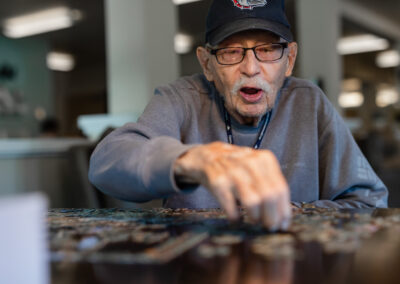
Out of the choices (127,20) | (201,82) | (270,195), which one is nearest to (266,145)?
(201,82)

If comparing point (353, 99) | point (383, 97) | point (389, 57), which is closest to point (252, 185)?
point (389, 57)

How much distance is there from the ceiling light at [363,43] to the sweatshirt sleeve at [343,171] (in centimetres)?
991

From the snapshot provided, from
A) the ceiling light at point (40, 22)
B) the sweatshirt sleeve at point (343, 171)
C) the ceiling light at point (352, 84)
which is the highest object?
the ceiling light at point (40, 22)

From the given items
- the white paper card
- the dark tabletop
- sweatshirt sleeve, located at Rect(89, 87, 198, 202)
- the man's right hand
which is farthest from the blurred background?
the white paper card

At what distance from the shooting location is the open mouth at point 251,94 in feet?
4.86

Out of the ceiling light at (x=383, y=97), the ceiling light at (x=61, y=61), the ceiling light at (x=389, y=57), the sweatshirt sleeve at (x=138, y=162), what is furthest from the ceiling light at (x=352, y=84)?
the sweatshirt sleeve at (x=138, y=162)

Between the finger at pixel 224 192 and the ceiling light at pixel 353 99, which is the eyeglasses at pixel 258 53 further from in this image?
the ceiling light at pixel 353 99

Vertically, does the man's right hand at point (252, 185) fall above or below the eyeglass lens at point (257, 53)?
below

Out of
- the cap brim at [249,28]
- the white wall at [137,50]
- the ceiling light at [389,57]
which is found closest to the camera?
the cap brim at [249,28]

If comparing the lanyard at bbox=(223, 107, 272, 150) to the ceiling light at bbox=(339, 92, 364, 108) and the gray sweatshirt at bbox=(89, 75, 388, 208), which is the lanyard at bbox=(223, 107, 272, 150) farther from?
the ceiling light at bbox=(339, 92, 364, 108)

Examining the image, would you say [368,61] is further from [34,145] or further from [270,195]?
[270,195]

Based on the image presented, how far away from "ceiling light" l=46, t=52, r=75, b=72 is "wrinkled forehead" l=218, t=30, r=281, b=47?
11.5 meters

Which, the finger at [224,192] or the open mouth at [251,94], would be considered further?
the open mouth at [251,94]

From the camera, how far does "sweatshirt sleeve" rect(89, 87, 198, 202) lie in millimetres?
882
